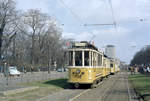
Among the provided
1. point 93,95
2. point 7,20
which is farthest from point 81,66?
point 7,20

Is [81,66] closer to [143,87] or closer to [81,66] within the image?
[81,66]

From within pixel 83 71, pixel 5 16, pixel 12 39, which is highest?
pixel 5 16

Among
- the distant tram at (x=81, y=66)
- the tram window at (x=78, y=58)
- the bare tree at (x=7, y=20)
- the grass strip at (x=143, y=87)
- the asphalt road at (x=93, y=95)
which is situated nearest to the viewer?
the asphalt road at (x=93, y=95)

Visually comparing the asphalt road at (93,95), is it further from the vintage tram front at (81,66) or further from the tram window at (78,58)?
the tram window at (78,58)

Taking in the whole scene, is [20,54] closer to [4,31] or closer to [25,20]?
[25,20]

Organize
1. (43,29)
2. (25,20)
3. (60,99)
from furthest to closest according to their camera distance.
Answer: (43,29) < (25,20) < (60,99)

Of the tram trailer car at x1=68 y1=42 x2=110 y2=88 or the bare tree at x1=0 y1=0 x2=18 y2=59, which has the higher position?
the bare tree at x1=0 y1=0 x2=18 y2=59

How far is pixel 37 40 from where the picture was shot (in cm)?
7350

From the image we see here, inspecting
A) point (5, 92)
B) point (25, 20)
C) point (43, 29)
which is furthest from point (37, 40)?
point (5, 92)

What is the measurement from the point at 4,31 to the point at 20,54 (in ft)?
77.3

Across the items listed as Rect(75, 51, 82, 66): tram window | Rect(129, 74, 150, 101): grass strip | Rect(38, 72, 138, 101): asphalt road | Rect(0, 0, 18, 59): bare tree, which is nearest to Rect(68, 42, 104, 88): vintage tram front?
Rect(75, 51, 82, 66): tram window

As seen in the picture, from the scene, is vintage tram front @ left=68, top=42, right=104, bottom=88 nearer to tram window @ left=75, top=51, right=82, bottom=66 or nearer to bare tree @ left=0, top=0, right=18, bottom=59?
tram window @ left=75, top=51, right=82, bottom=66

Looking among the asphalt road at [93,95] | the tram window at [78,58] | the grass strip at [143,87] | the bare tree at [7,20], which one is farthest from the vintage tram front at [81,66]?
the bare tree at [7,20]

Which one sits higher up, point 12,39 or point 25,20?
point 25,20
